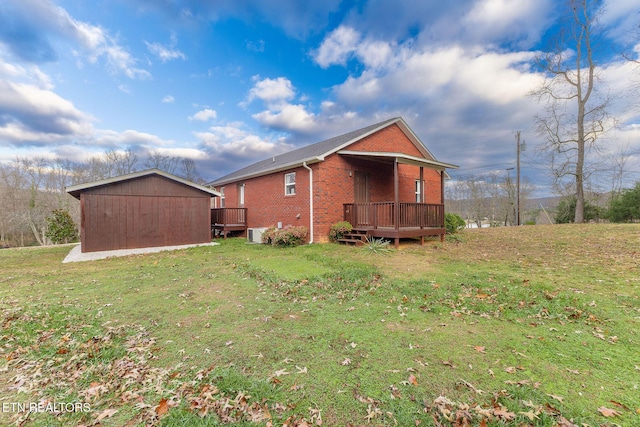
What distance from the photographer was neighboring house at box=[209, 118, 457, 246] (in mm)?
10758

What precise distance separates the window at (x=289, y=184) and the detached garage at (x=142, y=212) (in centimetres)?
414

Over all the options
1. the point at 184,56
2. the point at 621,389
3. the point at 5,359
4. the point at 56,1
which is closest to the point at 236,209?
the point at 184,56

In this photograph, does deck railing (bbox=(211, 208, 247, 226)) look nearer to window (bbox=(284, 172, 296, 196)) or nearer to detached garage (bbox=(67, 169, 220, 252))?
detached garage (bbox=(67, 169, 220, 252))

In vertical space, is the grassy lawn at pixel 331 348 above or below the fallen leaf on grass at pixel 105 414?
above

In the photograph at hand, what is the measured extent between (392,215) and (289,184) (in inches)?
217

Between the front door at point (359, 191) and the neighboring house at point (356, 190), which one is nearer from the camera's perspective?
the neighboring house at point (356, 190)

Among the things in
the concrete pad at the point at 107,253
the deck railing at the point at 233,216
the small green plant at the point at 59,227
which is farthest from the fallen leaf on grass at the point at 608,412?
the small green plant at the point at 59,227

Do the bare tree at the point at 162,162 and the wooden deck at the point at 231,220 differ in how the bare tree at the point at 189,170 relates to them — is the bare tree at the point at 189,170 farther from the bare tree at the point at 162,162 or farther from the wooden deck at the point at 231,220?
the wooden deck at the point at 231,220

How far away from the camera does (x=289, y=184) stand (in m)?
13.4

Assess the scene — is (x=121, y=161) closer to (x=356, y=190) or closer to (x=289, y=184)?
(x=289, y=184)

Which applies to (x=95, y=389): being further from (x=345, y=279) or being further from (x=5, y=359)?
(x=345, y=279)

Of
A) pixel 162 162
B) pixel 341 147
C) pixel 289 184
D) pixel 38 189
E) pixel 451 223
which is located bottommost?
pixel 451 223


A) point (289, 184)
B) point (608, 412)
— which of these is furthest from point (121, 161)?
point (608, 412)

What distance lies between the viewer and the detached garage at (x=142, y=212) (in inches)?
438
